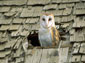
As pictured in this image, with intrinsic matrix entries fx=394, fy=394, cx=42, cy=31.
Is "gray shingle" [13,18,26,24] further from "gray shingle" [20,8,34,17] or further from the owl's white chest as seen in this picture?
the owl's white chest

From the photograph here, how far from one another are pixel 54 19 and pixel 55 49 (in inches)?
39.0

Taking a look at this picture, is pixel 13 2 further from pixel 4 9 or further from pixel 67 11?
pixel 67 11

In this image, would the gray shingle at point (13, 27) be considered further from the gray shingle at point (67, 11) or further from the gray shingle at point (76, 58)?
the gray shingle at point (76, 58)

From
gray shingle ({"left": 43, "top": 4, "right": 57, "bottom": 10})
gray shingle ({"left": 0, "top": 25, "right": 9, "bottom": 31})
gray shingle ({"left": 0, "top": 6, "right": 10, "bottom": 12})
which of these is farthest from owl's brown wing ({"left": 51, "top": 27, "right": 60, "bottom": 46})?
gray shingle ({"left": 0, "top": 6, "right": 10, "bottom": 12})

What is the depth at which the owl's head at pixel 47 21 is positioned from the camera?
6.44m

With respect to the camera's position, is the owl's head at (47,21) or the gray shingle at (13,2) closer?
the owl's head at (47,21)

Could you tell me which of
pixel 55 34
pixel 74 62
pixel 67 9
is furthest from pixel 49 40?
pixel 74 62

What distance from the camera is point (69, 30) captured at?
617 cm

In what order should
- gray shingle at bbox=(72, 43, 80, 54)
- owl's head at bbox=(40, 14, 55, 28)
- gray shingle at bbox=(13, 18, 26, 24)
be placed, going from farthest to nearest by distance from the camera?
gray shingle at bbox=(13, 18, 26, 24)
owl's head at bbox=(40, 14, 55, 28)
gray shingle at bbox=(72, 43, 80, 54)

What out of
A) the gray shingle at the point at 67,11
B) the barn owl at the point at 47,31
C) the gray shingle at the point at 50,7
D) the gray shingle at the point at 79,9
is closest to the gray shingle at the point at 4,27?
the barn owl at the point at 47,31

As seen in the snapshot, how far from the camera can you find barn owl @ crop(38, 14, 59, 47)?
6391 mm

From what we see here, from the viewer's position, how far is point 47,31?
21.0 ft

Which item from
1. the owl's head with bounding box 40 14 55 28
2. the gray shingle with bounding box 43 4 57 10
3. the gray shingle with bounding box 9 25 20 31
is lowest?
the gray shingle with bounding box 9 25 20 31

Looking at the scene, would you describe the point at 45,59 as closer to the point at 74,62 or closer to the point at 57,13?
the point at 74,62
